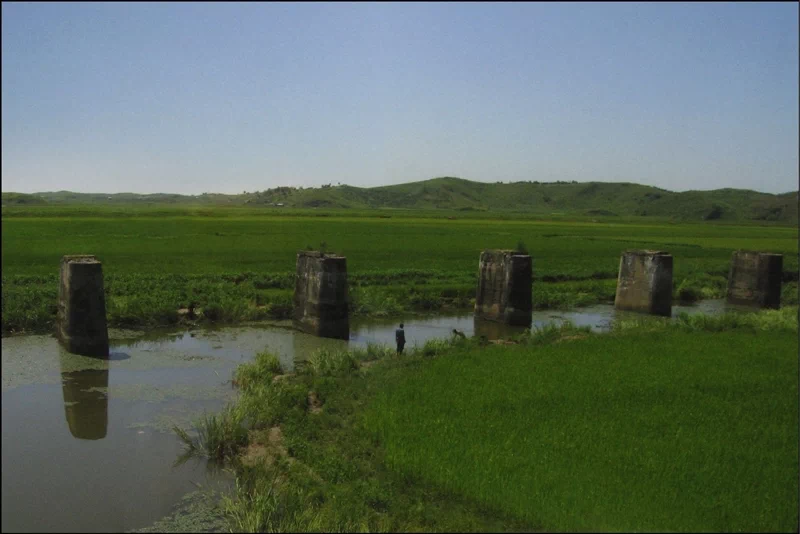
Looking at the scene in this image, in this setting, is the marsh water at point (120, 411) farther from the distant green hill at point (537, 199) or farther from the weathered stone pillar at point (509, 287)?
the distant green hill at point (537, 199)

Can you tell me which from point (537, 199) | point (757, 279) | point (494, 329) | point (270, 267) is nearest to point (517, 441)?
point (494, 329)

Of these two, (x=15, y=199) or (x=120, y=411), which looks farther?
(x=15, y=199)

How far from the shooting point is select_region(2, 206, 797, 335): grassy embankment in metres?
20.5

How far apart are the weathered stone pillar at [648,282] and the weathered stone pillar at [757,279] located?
18.6 ft

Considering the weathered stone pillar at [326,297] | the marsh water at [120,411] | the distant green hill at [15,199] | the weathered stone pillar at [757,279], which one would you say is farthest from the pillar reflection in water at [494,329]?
the distant green hill at [15,199]

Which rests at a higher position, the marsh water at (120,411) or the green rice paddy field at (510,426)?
the green rice paddy field at (510,426)

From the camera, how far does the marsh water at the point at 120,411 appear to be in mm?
8359

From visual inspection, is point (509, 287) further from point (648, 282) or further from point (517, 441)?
point (517, 441)

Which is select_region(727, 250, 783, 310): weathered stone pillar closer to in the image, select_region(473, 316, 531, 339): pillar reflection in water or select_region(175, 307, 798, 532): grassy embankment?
select_region(473, 316, 531, 339): pillar reflection in water

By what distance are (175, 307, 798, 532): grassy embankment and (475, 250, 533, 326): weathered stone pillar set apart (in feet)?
20.0

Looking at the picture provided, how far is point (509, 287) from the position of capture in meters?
21.5

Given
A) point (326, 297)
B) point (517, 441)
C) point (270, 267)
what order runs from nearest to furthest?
point (517, 441) → point (326, 297) → point (270, 267)

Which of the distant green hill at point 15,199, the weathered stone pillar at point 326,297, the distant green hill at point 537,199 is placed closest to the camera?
the weathered stone pillar at point 326,297

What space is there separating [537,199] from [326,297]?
167 m
